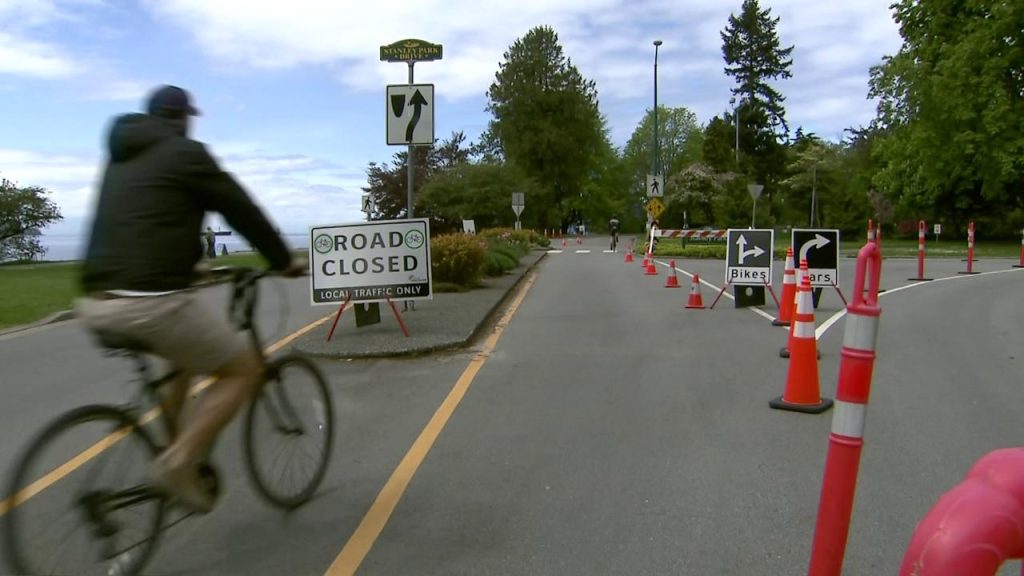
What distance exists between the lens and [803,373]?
265 inches

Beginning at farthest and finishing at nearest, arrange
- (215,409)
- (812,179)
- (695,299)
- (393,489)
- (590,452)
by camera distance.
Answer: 1. (812,179)
2. (695,299)
3. (590,452)
4. (393,489)
5. (215,409)

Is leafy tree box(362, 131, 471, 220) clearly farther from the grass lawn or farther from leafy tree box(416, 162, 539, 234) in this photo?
the grass lawn

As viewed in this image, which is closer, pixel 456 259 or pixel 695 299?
pixel 695 299

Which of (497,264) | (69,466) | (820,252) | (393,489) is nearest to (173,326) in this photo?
(69,466)

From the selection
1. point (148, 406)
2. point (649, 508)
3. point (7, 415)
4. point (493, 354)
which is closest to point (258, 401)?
point (148, 406)

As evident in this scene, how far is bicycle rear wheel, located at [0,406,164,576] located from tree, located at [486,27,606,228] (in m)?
76.0

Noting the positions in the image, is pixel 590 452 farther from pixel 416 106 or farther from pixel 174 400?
pixel 416 106

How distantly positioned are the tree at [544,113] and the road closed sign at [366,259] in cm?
6931

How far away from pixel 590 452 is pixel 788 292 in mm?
5971

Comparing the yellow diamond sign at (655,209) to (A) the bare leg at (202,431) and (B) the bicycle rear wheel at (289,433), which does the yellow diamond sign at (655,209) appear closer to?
(B) the bicycle rear wheel at (289,433)

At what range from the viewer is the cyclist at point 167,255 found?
10.9 ft

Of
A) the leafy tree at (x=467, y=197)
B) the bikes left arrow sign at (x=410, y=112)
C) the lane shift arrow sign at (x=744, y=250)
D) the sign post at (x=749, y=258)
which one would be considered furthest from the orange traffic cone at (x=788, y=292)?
the leafy tree at (x=467, y=197)

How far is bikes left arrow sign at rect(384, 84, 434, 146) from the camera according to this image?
10953 mm

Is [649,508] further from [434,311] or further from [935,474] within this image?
[434,311]
